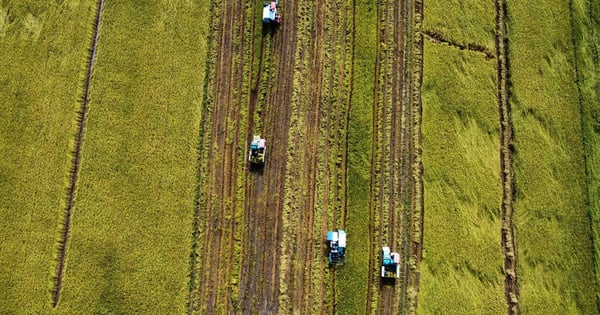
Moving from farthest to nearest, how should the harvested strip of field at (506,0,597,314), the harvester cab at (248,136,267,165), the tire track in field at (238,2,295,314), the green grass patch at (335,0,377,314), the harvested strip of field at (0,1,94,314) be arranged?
1. the harvested strip of field at (506,0,597,314)
2. the harvester cab at (248,136,267,165)
3. the green grass patch at (335,0,377,314)
4. the tire track in field at (238,2,295,314)
5. the harvested strip of field at (0,1,94,314)

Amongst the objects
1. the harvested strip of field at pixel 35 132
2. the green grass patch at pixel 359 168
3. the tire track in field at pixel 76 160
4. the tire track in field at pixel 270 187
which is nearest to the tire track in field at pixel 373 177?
the green grass patch at pixel 359 168

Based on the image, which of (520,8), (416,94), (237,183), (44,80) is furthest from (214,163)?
(520,8)

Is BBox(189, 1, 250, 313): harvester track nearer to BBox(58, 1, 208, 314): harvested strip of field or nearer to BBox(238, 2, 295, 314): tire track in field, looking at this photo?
BBox(58, 1, 208, 314): harvested strip of field

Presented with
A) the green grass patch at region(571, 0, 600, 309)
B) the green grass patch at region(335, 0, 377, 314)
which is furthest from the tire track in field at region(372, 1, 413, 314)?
the green grass patch at region(571, 0, 600, 309)

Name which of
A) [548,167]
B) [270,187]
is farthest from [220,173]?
[548,167]

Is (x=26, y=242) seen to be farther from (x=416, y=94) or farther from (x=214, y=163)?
(x=416, y=94)
